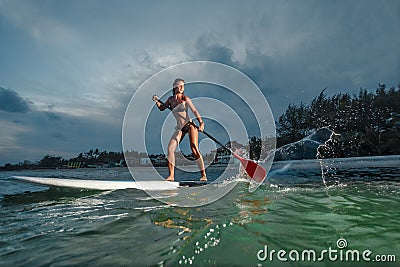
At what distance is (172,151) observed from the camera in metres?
5.04

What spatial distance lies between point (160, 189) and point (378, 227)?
320 centimetres

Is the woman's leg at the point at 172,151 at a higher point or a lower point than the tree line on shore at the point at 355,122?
lower

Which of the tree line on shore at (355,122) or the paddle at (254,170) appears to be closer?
the paddle at (254,170)

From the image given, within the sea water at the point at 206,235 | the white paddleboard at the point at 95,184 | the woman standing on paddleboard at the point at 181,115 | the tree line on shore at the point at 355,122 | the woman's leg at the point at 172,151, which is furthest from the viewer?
the tree line on shore at the point at 355,122

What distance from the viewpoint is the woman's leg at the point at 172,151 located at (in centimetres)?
500

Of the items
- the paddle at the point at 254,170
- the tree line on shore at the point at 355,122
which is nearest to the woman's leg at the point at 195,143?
the paddle at the point at 254,170

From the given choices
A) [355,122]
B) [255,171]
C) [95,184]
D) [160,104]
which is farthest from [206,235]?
[355,122]

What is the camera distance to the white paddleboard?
146 inches

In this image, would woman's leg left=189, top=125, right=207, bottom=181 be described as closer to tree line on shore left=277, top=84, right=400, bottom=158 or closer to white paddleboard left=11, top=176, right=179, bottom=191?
white paddleboard left=11, top=176, right=179, bottom=191

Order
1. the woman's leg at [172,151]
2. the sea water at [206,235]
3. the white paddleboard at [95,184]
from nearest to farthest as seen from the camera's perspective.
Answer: the sea water at [206,235]
the white paddleboard at [95,184]
the woman's leg at [172,151]

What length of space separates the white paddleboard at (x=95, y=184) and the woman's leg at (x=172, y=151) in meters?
0.54

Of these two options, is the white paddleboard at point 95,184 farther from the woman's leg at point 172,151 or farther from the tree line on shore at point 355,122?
the tree line on shore at point 355,122

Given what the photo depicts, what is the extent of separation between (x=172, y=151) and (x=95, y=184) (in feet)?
5.52

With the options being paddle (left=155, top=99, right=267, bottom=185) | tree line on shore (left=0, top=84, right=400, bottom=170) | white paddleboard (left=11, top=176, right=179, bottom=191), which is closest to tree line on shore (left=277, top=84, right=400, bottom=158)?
tree line on shore (left=0, top=84, right=400, bottom=170)
